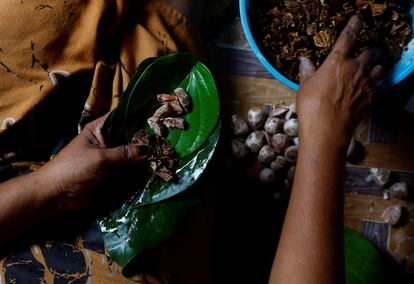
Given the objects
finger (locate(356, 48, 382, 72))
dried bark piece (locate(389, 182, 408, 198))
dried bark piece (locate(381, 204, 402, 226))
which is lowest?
dried bark piece (locate(381, 204, 402, 226))

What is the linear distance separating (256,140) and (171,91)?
264 millimetres

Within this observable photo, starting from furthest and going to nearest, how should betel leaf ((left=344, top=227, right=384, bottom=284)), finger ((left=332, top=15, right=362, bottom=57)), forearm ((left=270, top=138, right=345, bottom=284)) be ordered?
betel leaf ((left=344, top=227, right=384, bottom=284))
finger ((left=332, top=15, right=362, bottom=57))
forearm ((left=270, top=138, right=345, bottom=284))

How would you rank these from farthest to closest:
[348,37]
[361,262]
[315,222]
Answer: [361,262], [348,37], [315,222]

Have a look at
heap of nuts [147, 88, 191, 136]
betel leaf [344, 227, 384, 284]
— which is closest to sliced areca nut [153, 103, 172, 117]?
heap of nuts [147, 88, 191, 136]

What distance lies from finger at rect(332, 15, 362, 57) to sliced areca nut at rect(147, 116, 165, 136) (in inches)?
14.8

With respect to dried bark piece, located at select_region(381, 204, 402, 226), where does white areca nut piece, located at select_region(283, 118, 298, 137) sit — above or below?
above

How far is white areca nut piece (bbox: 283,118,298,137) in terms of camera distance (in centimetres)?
106

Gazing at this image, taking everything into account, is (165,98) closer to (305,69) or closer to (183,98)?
(183,98)

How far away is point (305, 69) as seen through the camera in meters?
0.91

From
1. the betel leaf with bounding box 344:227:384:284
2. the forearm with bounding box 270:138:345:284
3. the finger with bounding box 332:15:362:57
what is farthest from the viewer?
the betel leaf with bounding box 344:227:384:284

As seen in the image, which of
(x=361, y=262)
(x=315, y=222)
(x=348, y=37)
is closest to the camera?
(x=315, y=222)

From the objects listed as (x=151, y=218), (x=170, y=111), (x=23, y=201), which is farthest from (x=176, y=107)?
(x=23, y=201)

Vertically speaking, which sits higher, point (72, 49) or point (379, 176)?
point (72, 49)

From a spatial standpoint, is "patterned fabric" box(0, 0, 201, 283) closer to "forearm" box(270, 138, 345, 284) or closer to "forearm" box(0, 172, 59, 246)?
"forearm" box(0, 172, 59, 246)
